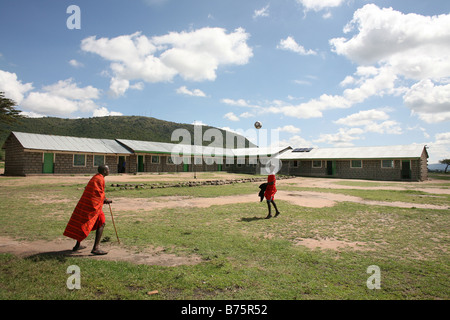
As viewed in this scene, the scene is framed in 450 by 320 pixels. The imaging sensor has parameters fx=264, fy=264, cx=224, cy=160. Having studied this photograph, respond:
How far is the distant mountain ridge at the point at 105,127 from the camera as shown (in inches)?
3321

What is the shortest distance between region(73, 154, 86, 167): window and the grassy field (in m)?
21.8

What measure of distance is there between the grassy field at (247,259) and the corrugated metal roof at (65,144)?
20999mm

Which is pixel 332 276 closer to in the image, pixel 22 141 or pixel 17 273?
pixel 17 273

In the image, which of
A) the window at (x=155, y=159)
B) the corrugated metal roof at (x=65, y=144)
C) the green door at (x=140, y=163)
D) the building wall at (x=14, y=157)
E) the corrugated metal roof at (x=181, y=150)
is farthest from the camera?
the window at (x=155, y=159)

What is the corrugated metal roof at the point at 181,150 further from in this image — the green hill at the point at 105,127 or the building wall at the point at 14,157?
the green hill at the point at 105,127

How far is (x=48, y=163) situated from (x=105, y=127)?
78811 mm

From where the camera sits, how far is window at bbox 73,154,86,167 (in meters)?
29.3

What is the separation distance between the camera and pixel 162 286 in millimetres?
3846

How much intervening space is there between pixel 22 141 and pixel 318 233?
2978 centimetres

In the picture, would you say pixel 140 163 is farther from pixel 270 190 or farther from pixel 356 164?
pixel 270 190

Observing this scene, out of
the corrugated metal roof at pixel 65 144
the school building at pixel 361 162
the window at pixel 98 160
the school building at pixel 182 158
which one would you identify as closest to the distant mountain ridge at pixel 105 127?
the school building at pixel 182 158

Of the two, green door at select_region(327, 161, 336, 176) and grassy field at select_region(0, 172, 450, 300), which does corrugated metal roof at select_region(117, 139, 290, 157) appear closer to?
green door at select_region(327, 161, 336, 176)

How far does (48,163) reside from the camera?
27344 millimetres
